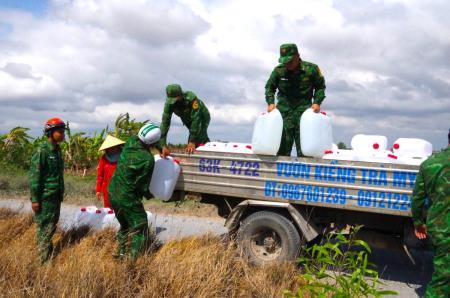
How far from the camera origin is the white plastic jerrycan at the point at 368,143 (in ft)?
15.9

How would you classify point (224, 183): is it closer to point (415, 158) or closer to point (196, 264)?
point (196, 264)

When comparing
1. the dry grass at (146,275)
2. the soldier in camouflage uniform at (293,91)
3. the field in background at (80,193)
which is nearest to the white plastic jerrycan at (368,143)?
the soldier in camouflage uniform at (293,91)

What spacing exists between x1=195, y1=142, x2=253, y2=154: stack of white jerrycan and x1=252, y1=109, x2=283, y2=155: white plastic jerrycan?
0.71 ft

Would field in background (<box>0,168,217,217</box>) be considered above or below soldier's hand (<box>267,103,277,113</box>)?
below

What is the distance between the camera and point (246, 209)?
208 inches

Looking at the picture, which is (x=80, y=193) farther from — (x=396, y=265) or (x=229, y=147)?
(x=396, y=265)

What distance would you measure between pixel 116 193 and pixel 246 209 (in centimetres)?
Answer: 147

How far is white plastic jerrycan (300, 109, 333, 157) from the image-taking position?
16.4ft

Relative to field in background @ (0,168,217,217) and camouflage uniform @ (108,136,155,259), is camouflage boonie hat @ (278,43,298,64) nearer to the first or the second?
camouflage uniform @ (108,136,155,259)

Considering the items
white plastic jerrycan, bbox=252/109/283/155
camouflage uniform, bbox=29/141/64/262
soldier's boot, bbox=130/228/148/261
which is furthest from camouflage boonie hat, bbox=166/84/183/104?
soldier's boot, bbox=130/228/148/261

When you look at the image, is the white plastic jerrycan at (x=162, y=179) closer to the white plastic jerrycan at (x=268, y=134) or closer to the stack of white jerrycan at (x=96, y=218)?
the white plastic jerrycan at (x=268, y=134)

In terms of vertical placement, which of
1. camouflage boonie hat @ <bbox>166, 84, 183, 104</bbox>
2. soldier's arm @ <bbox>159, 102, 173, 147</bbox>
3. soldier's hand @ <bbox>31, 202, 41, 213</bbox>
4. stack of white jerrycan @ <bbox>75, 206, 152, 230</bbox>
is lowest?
stack of white jerrycan @ <bbox>75, 206, 152, 230</bbox>

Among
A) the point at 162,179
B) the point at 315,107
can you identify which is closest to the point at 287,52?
the point at 315,107

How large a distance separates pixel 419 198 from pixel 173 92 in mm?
3630
